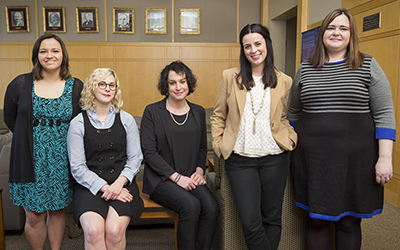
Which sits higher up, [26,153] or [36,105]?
[36,105]

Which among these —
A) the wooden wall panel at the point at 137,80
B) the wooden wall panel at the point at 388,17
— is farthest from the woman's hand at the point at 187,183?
the wooden wall panel at the point at 137,80

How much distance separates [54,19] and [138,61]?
1975mm

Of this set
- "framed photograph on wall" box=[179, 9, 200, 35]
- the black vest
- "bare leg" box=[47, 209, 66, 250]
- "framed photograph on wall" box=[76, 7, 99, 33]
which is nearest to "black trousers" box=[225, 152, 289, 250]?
the black vest

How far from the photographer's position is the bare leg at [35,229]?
196cm

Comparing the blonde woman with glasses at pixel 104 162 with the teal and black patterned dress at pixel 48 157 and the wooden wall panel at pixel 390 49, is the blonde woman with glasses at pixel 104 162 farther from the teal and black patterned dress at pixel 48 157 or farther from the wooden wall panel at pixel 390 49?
the wooden wall panel at pixel 390 49

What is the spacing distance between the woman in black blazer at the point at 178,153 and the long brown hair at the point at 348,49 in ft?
2.81

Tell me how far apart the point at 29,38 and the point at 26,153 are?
19.2 feet

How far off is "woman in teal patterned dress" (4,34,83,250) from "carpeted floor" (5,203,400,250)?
673 millimetres

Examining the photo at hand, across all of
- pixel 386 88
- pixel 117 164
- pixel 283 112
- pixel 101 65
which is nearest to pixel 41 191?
pixel 117 164

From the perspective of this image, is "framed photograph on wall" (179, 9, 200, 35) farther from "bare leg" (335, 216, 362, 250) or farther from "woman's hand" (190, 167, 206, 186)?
"bare leg" (335, 216, 362, 250)

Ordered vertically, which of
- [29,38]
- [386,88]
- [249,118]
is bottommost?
[249,118]

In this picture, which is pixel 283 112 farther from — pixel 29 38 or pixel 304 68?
pixel 29 38

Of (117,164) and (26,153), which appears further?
(117,164)

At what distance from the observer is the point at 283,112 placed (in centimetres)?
188
